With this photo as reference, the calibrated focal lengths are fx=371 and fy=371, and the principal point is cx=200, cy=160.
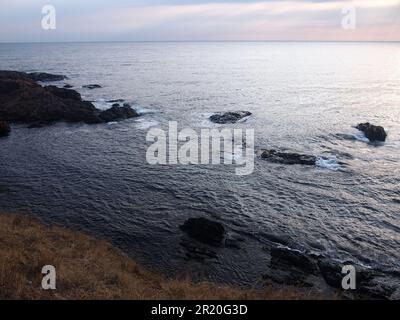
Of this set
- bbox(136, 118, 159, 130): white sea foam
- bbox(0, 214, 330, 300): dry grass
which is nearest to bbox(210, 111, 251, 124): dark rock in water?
bbox(136, 118, 159, 130): white sea foam

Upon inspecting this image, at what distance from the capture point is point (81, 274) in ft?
63.0

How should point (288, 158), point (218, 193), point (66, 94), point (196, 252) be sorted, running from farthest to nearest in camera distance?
point (66, 94) < point (288, 158) < point (218, 193) < point (196, 252)

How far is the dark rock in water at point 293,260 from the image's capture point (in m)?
24.3

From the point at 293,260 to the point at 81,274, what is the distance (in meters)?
13.7

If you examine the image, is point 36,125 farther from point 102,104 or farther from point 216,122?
point 216,122

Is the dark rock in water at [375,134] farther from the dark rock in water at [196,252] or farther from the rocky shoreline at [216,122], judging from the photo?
the dark rock in water at [196,252]

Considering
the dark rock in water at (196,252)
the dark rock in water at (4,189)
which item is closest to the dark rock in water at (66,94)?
the dark rock in water at (4,189)

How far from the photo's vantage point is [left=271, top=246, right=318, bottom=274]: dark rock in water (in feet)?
79.7

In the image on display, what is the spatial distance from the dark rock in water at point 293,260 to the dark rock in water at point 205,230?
4.01 metres

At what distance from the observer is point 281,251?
2580 cm

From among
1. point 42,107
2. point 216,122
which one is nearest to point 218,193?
point 216,122
